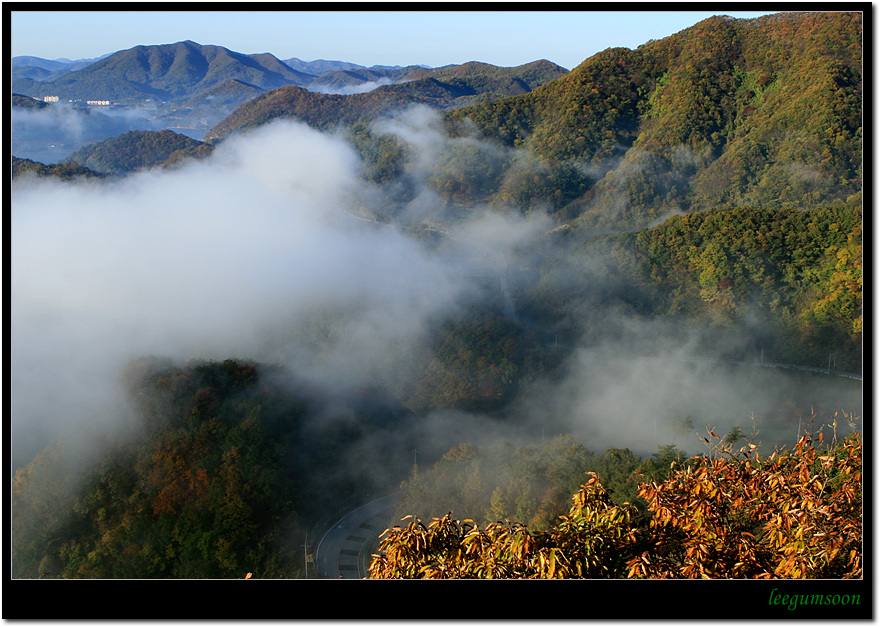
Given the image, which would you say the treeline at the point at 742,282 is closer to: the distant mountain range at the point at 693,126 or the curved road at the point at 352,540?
the distant mountain range at the point at 693,126

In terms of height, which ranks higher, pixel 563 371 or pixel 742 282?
pixel 742 282

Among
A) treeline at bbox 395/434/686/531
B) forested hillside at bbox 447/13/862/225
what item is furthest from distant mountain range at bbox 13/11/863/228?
treeline at bbox 395/434/686/531

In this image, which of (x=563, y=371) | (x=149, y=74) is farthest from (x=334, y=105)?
(x=563, y=371)

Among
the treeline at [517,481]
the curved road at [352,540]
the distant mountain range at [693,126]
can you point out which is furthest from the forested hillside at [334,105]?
the treeline at [517,481]

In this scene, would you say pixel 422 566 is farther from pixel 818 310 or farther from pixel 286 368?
pixel 818 310

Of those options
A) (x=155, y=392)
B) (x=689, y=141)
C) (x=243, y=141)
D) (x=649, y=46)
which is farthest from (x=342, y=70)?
(x=155, y=392)

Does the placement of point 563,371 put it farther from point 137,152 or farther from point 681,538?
point 137,152

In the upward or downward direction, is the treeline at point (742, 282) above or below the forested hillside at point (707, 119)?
below
